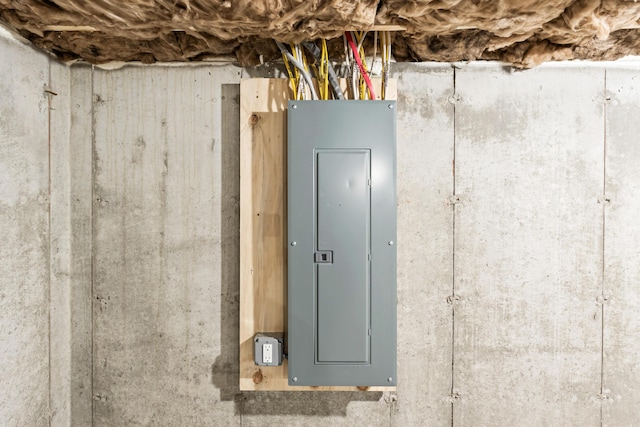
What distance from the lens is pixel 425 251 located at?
1.54m

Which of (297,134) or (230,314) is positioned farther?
(230,314)

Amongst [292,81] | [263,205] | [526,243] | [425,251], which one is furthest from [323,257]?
[526,243]

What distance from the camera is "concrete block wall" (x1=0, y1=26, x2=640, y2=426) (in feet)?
5.02

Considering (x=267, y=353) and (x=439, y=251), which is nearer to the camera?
(x=267, y=353)

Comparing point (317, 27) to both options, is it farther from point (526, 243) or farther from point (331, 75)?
point (526, 243)

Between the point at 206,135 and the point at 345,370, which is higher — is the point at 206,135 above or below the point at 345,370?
above

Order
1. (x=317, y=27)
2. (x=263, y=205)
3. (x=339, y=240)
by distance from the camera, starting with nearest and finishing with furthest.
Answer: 1. (x=317, y=27)
2. (x=339, y=240)
3. (x=263, y=205)

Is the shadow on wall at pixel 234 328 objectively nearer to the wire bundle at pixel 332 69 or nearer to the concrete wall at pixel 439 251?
the concrete wall at pixel 439 251

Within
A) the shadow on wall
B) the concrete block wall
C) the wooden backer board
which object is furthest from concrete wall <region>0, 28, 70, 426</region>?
the wooden backer board

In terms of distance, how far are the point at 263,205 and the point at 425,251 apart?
66cm

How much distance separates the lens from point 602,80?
1.53m

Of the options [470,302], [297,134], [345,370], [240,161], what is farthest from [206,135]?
[470,302]

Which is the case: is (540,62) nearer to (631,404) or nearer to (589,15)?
(589,15)

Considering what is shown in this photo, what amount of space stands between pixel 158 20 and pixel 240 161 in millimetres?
544
